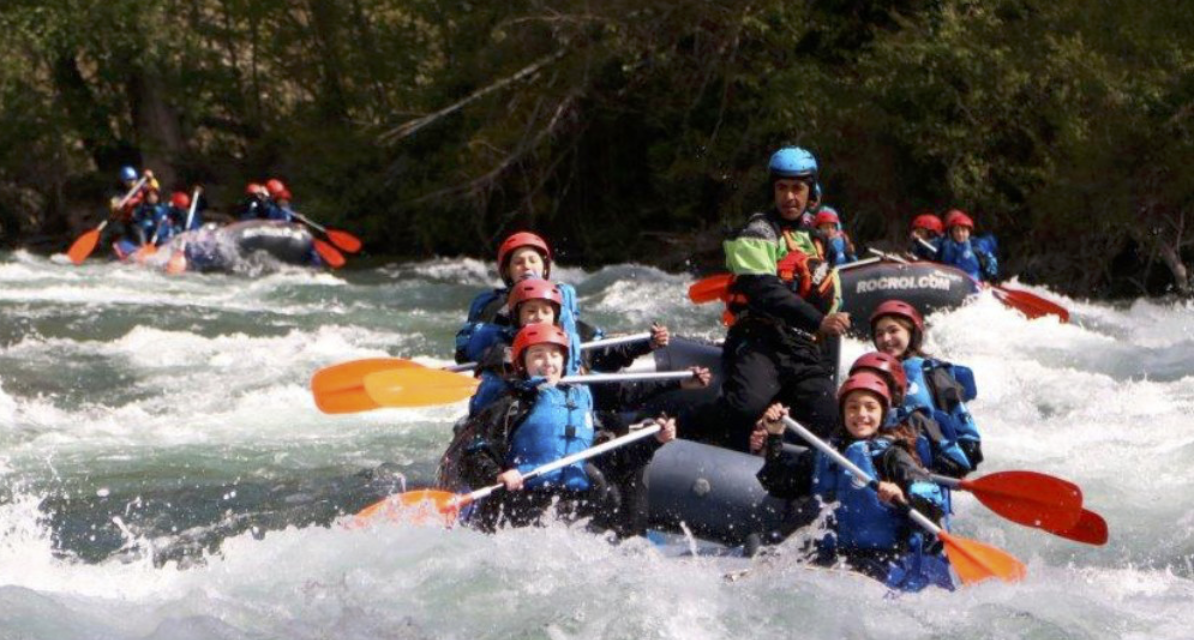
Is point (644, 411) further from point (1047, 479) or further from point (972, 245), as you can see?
point (972, 245)

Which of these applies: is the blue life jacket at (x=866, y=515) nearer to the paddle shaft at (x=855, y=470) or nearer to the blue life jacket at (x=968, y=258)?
the paddle shaft at (x=855, y=470)

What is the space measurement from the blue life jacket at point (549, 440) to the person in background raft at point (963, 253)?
25.5ft

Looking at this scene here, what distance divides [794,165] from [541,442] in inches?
54.9

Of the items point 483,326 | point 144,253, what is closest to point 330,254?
point 144,253

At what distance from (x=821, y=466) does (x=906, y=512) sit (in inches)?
14.3

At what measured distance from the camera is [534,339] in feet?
21.3

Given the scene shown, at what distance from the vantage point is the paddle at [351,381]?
7469mm

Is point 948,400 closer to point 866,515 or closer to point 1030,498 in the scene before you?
point 1030,498

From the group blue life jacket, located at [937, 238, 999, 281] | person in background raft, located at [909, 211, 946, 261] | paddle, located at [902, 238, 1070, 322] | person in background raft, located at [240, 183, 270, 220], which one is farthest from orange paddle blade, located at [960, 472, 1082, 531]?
person in background raft, located at [240, 183, 270, 220]

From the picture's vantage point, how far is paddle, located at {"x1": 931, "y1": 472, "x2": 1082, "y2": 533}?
6277 mm

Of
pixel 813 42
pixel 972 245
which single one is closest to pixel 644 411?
pixel 972 245

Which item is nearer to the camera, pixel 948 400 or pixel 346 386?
pixel 948 400

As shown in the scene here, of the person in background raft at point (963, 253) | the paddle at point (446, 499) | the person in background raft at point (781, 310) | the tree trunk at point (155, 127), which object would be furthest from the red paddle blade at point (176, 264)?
the paddle at point (446, 499)

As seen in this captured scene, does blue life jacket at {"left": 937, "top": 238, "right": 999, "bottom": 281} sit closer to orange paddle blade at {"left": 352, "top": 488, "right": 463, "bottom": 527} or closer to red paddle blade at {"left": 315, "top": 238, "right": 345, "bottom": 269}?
red paddle blade at {"left": 315, "top": 238, "right": 345, "bottom": 269}
